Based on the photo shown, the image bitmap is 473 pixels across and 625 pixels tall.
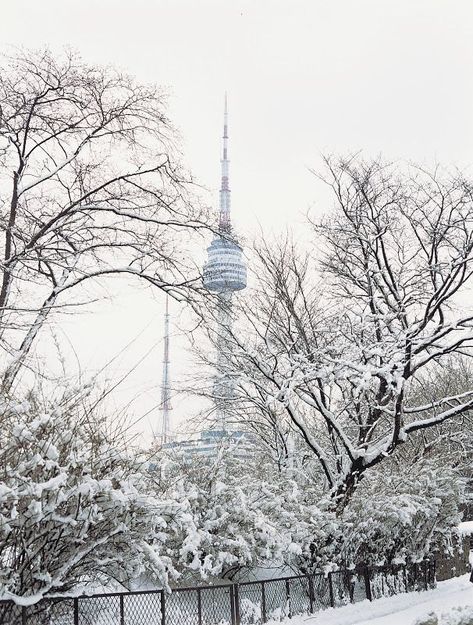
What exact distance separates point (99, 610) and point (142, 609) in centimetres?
93

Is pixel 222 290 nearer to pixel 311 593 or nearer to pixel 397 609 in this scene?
pixel 311 593

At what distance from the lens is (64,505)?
898cm

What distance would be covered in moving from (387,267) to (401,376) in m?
3.57

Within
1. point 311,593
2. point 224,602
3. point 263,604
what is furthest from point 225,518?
point 311,593

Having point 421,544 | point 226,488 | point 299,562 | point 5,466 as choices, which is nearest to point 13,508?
point 5,466

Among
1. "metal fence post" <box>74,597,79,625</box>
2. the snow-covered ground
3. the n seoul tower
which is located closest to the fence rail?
"metal fence post" <box>74,597,79,625</box>

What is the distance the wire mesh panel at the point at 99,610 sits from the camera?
10438 mm

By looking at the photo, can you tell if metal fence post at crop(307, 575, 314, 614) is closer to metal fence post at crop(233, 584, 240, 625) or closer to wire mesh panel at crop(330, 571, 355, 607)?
wire mesh panel at crop(330, 571, 355, 607)

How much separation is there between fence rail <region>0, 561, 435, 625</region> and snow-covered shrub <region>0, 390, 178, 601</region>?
0.50 m

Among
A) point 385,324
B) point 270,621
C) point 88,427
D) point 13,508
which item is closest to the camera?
point 13,508

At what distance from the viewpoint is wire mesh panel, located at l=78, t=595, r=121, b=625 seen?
10438 mm

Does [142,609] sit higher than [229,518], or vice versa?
[229,518]

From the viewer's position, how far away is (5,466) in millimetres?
8453

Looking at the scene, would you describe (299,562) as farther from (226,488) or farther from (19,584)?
(19,584)
